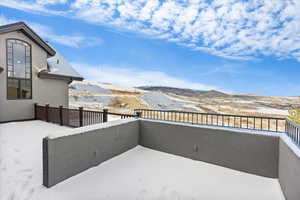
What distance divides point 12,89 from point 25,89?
0.50 m

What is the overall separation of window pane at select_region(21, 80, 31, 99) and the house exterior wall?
0.17 meters

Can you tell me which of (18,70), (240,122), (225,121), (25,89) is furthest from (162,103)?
(240,122)

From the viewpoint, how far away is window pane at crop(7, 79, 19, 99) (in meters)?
7.03

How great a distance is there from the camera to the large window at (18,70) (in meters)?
7.11

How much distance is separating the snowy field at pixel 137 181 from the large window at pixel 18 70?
4.89m

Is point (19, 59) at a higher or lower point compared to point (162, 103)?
higher

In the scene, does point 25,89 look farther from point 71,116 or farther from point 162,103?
point 162,103

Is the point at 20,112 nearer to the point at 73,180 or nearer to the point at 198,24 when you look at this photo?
the point at 73,180

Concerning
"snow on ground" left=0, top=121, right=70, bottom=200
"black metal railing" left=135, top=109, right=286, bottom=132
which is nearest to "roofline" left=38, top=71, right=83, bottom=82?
"snow on ground" left=0, top=121, right=70, bottom=200

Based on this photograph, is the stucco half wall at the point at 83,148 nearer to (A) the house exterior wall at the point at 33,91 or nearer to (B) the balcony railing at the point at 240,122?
(B) the balcony railing at the point at 240,122

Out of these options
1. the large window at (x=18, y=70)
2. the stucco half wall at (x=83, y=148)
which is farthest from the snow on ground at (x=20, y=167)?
the large window at (x=18, y=70)

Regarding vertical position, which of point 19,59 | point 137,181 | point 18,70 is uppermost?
point 19,59

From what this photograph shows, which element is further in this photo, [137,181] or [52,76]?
[52,76]

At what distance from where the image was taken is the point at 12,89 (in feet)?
23.5
